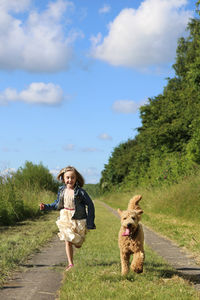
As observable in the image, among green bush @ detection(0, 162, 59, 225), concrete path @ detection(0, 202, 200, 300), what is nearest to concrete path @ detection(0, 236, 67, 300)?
concrete path @ detection(0, 202, 200, 300)

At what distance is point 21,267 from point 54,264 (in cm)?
60

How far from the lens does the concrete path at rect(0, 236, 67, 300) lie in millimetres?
4682

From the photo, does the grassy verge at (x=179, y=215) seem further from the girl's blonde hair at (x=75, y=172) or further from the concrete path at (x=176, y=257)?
the girl's blonde hair at (x=75, y=172)

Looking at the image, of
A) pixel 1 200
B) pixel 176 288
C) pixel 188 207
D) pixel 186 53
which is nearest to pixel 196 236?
pixel 188 207

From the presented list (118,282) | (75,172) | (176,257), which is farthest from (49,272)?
(176,257)

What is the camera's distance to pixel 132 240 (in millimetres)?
5426

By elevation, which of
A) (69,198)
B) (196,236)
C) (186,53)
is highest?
(186,53)

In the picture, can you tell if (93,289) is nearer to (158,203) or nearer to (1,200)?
(1,200)

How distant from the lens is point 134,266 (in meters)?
5.27

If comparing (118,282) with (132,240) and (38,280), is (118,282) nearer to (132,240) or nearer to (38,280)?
(132,240)

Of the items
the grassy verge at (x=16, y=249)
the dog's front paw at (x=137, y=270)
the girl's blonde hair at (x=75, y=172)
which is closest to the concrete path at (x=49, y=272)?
the grassy verge at (x=16, y=249)

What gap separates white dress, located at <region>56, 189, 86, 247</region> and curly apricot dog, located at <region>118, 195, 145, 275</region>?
0.91m

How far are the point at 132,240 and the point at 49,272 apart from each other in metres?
1.51

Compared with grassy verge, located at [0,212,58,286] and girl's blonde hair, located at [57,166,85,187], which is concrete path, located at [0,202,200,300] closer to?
grassy verge, located at [0,212,58,286]
